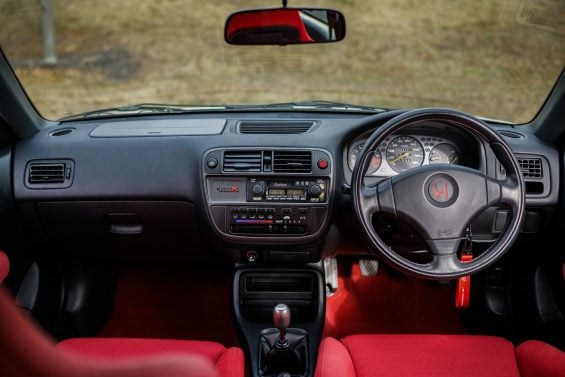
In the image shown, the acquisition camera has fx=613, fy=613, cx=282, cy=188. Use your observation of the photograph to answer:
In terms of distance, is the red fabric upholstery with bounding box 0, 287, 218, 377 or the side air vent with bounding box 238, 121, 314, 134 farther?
the side air vent with bounding box 238, 121, 314, 134

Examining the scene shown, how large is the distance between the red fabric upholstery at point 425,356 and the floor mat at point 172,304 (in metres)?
1.25

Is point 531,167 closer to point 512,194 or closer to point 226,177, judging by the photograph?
point 512,194

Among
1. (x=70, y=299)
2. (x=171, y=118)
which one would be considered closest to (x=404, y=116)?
(x=171, y=118)

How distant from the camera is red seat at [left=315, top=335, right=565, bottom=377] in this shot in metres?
2.18

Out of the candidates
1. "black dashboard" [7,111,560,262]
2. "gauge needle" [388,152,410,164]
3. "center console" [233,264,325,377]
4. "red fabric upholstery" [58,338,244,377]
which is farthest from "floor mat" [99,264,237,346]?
"gauge needle" [388,152,410,164]

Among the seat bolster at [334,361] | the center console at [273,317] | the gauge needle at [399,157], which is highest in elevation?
the gauge needle at [399,157]

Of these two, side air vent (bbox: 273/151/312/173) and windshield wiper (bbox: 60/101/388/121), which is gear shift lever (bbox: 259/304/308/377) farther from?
windshield wiper (bbox: 60/101/388/121)

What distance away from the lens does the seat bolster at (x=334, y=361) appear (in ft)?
7.03

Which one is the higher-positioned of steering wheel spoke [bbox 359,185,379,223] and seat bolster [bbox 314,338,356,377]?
steering wheel spoke [bbox 359,185,379,223]

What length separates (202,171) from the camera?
265 cm

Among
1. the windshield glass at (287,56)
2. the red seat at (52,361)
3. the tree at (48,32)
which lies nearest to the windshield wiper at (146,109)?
the red seat at (52,361)

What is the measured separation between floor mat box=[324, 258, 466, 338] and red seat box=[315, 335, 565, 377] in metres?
1.12

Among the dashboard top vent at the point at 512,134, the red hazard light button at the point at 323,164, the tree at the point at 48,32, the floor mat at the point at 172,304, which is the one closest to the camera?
the red hazard light button at the point at 323,164

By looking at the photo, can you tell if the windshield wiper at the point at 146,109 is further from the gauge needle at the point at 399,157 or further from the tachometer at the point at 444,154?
the tachometer at the point at 444,154
